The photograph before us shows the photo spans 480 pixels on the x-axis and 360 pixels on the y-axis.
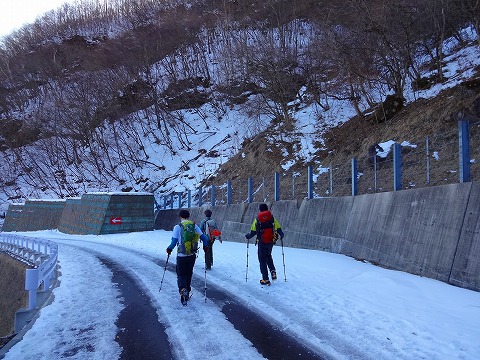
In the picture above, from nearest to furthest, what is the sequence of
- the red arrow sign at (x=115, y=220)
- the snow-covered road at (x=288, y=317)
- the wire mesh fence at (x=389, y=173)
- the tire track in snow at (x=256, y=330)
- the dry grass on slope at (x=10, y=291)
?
the tire track in snow at (x=256, y=330)
the snow-covered road at (x=288, y=317)
the wire mesh fence at (x=389, y=173)
the dry grass on slope at (x=10, y=291)
the red arrow sign at (x=115, y=220)

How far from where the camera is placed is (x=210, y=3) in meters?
60.0

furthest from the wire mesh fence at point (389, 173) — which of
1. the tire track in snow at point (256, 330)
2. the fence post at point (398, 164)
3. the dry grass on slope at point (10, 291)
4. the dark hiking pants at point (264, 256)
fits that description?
the dry grass on slope at point (10, 291)

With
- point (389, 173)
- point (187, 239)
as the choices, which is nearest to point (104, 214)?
point (389, 173)

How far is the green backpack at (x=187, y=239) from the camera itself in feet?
25.5

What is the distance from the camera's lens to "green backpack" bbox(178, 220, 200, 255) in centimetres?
777

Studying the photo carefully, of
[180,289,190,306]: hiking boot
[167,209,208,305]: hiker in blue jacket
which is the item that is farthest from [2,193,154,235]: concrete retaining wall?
[180,289,190,306]: hiking boot

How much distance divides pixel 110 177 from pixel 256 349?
43.5 meters

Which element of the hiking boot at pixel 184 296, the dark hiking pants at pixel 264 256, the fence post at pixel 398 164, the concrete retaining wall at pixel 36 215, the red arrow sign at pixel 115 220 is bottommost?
the concrete retaining wall at pixel 36 215

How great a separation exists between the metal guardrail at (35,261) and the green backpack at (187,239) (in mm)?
3425

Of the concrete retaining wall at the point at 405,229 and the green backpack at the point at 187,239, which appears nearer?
the concrete retaining wall at the point at 405,229

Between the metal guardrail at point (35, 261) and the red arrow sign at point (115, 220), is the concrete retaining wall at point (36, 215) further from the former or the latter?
the metal guardrail at point (35, 261)

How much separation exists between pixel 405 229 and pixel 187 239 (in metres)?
5.60

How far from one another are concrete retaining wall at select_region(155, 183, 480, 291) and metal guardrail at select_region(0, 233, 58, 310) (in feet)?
28.4

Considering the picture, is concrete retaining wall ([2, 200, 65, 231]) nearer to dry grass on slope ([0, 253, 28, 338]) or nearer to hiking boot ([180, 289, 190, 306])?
dry grass on slope ([0, 253, 28, 338])
